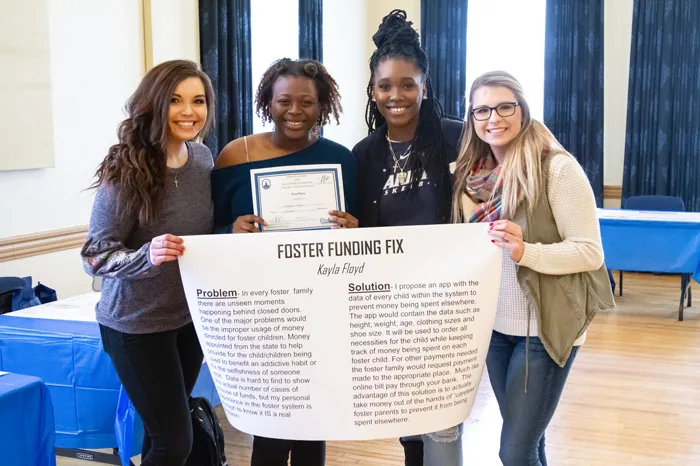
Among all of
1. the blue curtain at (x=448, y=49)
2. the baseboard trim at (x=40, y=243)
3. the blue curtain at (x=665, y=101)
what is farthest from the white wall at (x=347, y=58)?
the baseboard trim at (x=40, y=243)

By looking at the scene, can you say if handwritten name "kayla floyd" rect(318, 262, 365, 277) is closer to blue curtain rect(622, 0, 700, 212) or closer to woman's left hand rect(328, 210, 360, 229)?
woman's left hand rect(328, 210, 360, 229)

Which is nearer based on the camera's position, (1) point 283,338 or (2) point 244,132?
(1) point 283,338

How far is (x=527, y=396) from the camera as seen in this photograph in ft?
6.05

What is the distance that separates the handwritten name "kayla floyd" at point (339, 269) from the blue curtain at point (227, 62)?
3737 millimetres

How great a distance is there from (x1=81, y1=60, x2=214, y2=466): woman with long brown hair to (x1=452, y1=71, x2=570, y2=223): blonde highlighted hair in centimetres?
72

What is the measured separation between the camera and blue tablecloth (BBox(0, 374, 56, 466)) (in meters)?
1.83

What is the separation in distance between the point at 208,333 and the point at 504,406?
82 centimetres

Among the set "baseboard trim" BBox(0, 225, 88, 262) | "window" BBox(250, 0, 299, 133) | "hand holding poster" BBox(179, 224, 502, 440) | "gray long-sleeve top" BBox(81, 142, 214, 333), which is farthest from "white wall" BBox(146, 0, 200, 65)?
"hand holding poster" BBox(179, 224, 502, 440)

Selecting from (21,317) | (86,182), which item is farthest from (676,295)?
(21,317)

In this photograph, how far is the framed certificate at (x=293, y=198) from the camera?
6.48 feet


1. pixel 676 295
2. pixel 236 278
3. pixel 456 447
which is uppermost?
pixel 236 278

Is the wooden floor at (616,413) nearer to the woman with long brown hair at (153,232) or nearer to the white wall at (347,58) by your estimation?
the woman with long brown hair at (153,232)

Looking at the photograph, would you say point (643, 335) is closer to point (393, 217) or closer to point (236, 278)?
point (393, 217)

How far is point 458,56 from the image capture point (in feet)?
27.0
